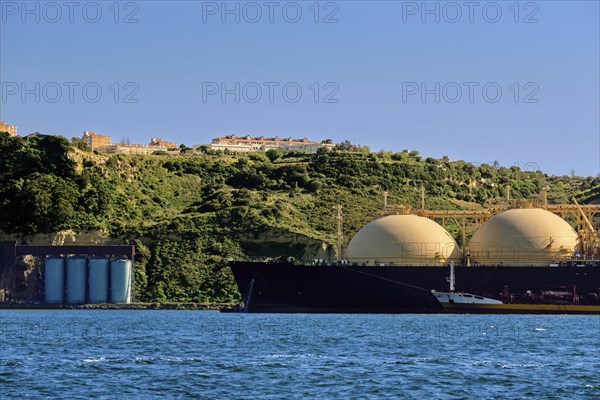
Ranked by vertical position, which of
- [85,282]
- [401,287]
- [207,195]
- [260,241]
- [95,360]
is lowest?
[95,360]

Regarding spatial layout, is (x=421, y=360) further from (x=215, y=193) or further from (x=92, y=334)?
(x=215, y=193)

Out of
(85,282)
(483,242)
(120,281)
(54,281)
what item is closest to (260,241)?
(120,281)

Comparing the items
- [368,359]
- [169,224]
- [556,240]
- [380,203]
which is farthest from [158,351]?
[380,203]

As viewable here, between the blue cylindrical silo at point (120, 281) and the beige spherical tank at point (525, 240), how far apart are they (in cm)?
3198

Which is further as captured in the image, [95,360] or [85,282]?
[85,282]

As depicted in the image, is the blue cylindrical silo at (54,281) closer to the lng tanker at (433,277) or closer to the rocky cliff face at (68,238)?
the rocky cliff face at (68,238)

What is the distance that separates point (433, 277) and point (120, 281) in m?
32.0

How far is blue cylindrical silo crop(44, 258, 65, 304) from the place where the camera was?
10756 centimetres

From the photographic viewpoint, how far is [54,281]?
10769 cm

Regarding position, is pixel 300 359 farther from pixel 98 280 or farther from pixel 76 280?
pixel 76 280

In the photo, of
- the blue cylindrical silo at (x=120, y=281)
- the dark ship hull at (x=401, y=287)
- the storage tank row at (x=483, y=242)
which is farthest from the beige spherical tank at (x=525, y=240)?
the blue cylindrical silo at (x=120, y=281)

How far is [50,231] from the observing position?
115 m

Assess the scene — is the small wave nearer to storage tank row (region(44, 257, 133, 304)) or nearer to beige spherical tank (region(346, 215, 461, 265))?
beige spherical tank (region(346, 215, 461, 265))

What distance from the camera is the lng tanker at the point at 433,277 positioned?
84.8 meters
